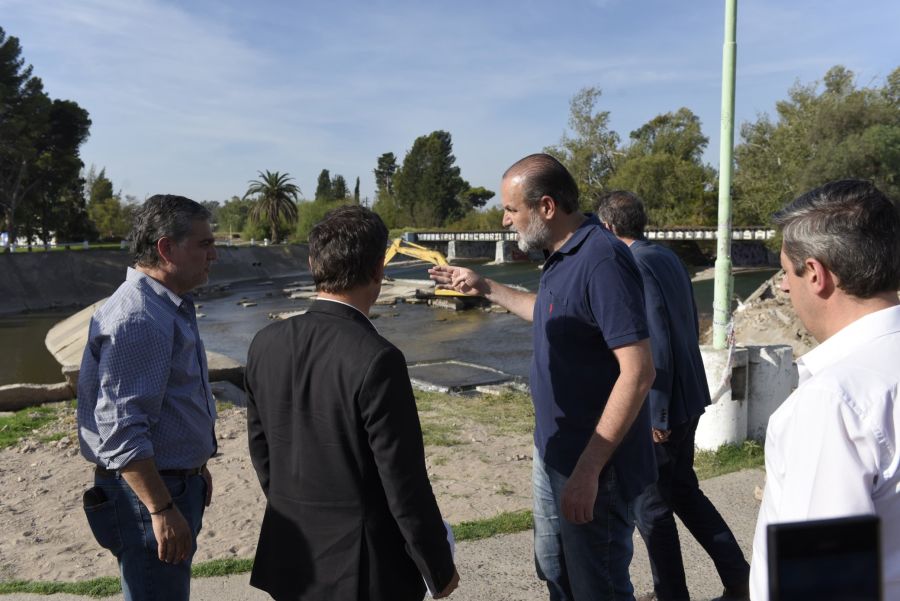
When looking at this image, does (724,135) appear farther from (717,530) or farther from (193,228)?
(193,228)

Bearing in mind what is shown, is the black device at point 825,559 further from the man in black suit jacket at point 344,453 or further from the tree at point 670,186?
the tree at point 670,186

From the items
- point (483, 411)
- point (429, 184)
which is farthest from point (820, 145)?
point (429, 184)

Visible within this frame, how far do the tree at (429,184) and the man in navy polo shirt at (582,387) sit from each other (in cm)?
8863

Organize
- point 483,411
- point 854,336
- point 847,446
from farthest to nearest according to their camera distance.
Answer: point 483,411 < point 854,336 < point 847,446

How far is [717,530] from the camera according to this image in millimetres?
3635

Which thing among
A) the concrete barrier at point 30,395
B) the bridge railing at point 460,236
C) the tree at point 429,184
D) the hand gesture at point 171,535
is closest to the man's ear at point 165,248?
the hand gesture at point 171,535

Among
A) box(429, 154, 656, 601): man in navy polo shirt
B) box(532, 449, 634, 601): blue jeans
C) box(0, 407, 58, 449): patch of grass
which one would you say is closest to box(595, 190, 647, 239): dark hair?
box(429, 154, 656, 601): man in navy polo shirt

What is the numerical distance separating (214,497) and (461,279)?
146 inches

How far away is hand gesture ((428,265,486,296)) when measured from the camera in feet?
11.9

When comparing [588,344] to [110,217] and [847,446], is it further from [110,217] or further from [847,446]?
[110,217]

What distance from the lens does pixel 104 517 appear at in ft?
8.60

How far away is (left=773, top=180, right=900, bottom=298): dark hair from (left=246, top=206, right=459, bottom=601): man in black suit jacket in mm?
1161

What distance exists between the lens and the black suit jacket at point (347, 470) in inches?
84.4

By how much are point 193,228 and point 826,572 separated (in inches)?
105
